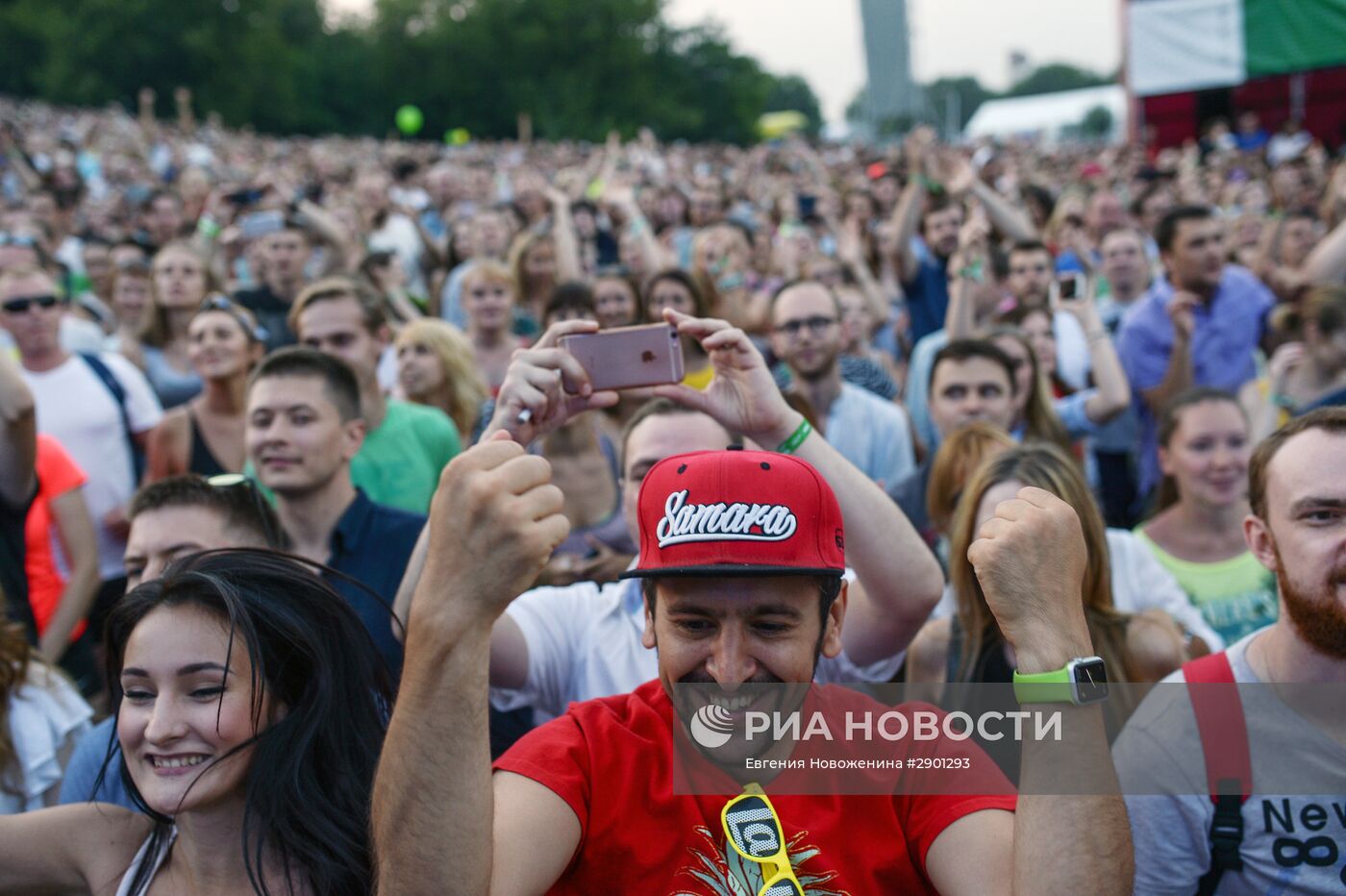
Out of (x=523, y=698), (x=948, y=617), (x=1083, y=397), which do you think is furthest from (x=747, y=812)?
(x=1083, y=397)

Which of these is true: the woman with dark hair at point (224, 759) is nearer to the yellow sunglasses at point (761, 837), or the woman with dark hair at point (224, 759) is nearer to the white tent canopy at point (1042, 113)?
the yellow sunglasses at point (761, 837)

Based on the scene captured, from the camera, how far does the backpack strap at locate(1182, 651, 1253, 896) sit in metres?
2.22

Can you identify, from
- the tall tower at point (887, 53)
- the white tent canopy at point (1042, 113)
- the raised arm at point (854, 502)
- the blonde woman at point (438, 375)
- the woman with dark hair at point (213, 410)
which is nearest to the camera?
the raised arm at point (854, 502)

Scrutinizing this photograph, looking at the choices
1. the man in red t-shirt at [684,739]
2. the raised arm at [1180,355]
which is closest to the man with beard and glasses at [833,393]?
the raised arm at [1180,355]

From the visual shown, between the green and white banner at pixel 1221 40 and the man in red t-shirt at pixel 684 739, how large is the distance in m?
12.7

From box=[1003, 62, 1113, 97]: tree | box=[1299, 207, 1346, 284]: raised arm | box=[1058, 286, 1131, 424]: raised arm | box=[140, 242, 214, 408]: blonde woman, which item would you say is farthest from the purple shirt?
box=[1003, 62, 1113, 97]: tree

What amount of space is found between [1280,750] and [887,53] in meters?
20.0

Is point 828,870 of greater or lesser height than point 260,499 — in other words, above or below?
below

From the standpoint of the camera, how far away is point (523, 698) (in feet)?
9.32

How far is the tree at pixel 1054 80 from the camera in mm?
123188

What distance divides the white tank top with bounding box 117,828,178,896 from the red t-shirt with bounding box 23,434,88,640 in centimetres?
227

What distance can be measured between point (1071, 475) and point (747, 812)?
1961 mm

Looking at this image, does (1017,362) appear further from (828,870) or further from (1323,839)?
(828,870)

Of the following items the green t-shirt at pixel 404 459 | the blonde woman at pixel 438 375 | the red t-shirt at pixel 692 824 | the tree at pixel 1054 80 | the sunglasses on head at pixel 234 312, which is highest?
the tree at pixel 1054 80
